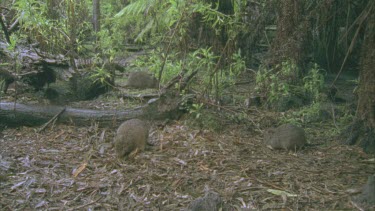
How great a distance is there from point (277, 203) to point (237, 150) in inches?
55.8

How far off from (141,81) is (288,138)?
145 inches

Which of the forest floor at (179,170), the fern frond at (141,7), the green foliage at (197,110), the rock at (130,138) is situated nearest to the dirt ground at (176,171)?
the forest floor at (179,170)

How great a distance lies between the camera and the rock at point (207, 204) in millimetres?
3502

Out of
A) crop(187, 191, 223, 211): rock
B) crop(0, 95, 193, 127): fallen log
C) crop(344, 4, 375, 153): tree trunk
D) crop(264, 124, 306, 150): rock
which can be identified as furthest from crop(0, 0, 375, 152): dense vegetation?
crop(187, 191, 223, 211): rock

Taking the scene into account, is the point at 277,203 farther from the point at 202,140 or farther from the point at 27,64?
the point at 27,64

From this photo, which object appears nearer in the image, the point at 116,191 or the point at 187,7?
the point at 116,191

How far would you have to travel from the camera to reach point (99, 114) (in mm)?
6043

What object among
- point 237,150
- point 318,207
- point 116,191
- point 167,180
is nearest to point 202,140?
point 237,150

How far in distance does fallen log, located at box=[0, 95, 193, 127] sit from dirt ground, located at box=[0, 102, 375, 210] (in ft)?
0.66

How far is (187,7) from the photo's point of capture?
5.48m

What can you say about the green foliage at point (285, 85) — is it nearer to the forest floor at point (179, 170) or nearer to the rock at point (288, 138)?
the forest floor at point (179, 170)

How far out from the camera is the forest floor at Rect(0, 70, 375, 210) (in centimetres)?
388

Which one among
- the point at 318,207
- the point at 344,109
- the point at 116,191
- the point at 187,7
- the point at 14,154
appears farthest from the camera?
the point at 344,109

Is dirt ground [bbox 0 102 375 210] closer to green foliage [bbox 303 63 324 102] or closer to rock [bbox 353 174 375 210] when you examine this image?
rock [bbox 353 174 375 210]
